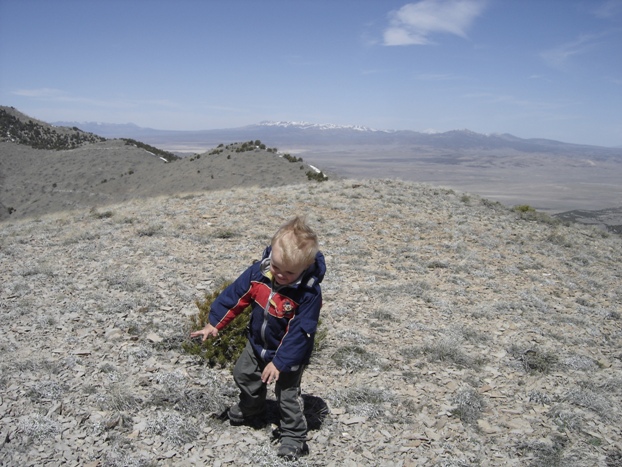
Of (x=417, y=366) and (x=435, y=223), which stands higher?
(x=435, y=223)

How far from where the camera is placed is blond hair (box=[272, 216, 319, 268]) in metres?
3.46

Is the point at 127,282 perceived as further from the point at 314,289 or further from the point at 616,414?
the point at 616,414

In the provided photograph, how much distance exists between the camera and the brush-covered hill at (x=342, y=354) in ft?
13.8

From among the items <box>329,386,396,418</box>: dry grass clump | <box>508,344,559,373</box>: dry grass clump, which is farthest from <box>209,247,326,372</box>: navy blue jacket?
<box>508,344,559,373</box>: dry grass clump

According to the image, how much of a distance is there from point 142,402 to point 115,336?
60.2 inches

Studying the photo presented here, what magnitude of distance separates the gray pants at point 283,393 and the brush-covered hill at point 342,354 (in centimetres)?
28

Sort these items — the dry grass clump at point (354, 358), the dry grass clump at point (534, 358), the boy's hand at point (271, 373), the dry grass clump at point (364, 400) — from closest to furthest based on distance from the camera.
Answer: the boy's hand at point (271, 373) < the dry grass clump at point (364, 400) < the dry grass clump at point (354, 358) < the dry grass clump at point (534, 358)

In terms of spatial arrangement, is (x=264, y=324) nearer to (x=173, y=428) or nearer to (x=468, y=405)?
(x=173, y=428)

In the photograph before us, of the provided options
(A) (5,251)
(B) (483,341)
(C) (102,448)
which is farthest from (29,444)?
(A) (5,251)

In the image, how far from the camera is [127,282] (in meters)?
7.59

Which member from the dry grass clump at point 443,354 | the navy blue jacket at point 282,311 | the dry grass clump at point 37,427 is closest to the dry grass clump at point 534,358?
the dry grass clump at point 443,354

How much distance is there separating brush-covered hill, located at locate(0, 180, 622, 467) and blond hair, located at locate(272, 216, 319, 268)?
73.4 inches

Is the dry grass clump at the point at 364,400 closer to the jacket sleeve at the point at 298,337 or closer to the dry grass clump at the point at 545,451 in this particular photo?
the dry grass clump at the point at 545,451

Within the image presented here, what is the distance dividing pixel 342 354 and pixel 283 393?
216 centimetres
